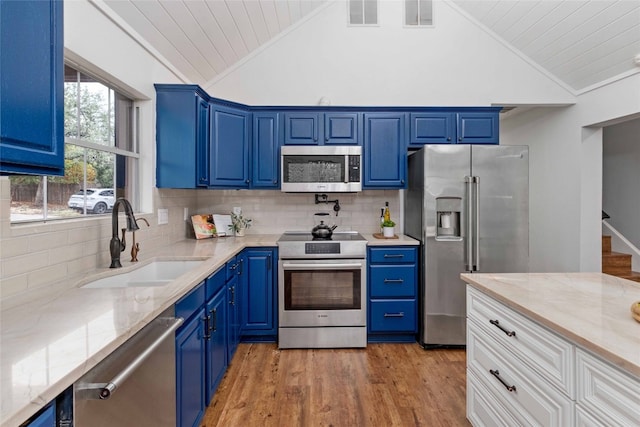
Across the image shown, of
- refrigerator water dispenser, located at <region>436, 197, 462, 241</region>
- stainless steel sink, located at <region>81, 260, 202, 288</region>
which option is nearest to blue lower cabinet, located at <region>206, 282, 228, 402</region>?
stainless steel sink, located at <region>81, 260, 202, 288</region>

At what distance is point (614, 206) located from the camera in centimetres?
476

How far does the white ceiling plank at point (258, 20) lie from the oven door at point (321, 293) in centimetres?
230

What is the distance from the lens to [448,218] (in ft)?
9.65

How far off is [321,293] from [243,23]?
2614 millimetres

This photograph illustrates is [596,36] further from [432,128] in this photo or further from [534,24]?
[432,128]

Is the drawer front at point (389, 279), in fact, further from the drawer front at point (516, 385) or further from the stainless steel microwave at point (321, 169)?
the drawer front at point (516, 385)

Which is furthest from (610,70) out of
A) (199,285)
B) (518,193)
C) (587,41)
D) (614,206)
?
(199,285)

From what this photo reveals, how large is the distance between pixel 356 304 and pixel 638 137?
4797 mm

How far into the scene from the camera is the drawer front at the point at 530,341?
1.07m

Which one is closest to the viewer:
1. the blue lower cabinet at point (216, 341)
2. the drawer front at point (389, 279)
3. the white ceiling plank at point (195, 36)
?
the blue lower cabinet at point (216, 341)

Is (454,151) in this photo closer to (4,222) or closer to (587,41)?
(587,41)

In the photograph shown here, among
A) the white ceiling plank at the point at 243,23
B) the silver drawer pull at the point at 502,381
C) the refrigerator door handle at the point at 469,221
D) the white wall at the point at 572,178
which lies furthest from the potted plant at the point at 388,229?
the white ceiling plank at the point at 243,23

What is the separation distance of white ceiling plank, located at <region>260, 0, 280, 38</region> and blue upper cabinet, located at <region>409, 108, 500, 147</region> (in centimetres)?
171

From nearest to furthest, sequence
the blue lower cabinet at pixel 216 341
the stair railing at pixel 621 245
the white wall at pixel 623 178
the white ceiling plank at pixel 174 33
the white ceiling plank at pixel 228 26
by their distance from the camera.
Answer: the blue lower cabinet at pixel 216 341 < the white ceiling plank at pixel 174 33 < the white ceiling plank at pixel 228 26 < the stair railing at pixel 621 245 < the white wall at pixel 623 178
